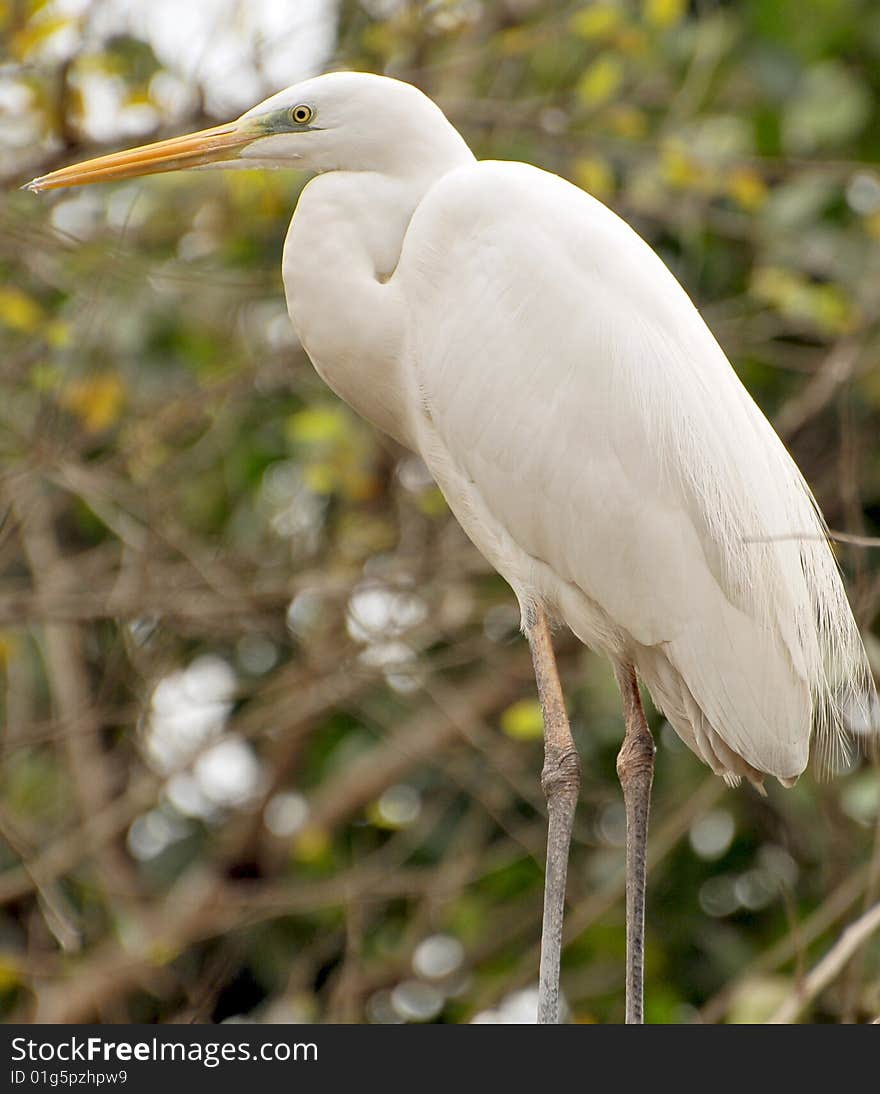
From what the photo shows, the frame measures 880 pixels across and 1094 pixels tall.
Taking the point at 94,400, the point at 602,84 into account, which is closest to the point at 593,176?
the point at 602,84

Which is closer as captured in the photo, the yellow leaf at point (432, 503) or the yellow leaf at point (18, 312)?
the yellow leaf at point (18, 312)

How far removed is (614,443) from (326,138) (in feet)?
1.65

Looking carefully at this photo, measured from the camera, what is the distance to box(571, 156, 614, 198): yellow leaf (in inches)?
125

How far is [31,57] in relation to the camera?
3016 mm

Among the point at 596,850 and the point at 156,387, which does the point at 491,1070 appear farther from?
the point at 156,387

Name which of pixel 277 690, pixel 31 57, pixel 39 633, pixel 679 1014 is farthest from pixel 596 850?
pixel 31 57

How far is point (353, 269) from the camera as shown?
193 cm

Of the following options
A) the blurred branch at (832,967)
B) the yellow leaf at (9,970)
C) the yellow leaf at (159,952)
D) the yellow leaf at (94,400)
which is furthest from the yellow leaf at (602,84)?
the yellow leaf at (9,970)

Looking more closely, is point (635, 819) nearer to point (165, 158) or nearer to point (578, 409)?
point (578, 409)

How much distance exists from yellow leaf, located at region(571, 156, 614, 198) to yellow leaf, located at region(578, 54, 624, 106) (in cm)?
12

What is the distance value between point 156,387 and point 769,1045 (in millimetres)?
2310

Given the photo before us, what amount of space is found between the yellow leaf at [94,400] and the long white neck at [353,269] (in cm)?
119

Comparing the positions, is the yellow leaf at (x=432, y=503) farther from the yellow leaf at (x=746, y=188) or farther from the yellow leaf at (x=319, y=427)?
the yellow leaf at (x=746, y=188)

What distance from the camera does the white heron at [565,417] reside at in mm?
1888
